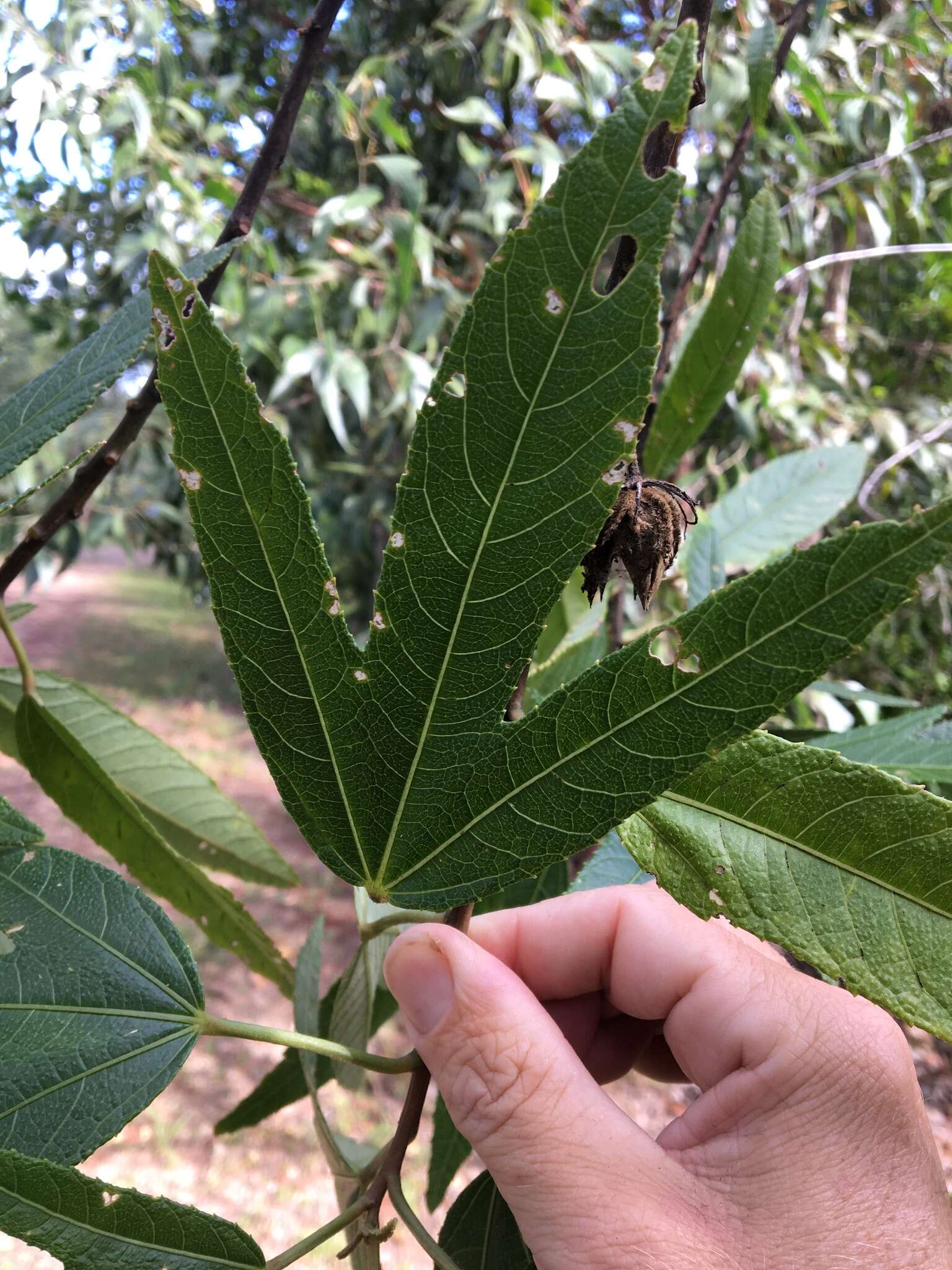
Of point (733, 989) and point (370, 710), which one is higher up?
point (370, 710)

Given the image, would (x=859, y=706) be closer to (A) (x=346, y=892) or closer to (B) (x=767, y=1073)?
(B) (x=767, y=1073)

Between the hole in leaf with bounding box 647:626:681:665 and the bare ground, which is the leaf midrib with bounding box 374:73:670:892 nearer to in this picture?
the hole in leaf with bounding box 647:626:681:665

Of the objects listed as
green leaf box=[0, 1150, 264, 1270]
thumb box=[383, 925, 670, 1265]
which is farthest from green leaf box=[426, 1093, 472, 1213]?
green leaf box=[0, 1150, 264, 1270]

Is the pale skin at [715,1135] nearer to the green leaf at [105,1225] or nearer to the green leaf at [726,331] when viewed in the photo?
the green leaf at [105,1225]

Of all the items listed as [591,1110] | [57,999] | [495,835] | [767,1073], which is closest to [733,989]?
[767,1073]

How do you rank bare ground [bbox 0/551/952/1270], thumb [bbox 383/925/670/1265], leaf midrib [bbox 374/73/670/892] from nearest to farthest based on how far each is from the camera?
leaf midrib [bbox 374/73/670/892] < thumb [bbox 383/925/670/1265] < bare ground [bbox 0/551/952/1270]

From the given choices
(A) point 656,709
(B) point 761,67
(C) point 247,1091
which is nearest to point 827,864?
(A) point 656,709
